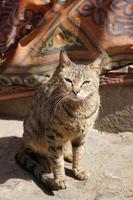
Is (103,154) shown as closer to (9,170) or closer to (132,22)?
(9,170)

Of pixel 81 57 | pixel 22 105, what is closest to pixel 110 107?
pixel 81 57

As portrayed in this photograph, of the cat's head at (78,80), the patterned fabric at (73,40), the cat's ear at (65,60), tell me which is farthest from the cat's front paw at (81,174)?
the patterned fabric at (73,40)

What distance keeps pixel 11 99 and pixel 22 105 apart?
14 centimetres

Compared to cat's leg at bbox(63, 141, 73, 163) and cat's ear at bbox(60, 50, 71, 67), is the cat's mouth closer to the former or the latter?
cat's ear at bbox(60, 50, 71, 67)

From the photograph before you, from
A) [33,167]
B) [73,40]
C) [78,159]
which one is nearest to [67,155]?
[78,159]

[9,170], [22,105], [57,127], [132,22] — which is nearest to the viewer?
[57,127]

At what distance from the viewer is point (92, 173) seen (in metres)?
3.99

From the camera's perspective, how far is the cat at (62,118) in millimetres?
3572

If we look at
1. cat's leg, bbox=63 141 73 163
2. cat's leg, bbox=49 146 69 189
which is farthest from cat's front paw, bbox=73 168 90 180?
cat's leg, bbox=63 141 73 163

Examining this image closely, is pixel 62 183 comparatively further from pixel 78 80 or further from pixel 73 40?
pixel 73 40

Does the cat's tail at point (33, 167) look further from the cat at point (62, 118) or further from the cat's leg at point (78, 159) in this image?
the cat's leg at point (78, 159)

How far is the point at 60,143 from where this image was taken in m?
3.74

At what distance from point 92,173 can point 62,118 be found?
614mm

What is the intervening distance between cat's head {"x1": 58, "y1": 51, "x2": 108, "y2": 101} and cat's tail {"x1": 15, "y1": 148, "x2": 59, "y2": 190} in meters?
0.70
